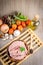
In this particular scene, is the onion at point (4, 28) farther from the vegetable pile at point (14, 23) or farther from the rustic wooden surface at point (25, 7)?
the rustic wooden surface at point (25, 7)

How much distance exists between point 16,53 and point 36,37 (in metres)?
0.20

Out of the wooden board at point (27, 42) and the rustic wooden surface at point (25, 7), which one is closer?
the wooden board at point (27, 42)

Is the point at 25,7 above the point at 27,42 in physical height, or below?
above

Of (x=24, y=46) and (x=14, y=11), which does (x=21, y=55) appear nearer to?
(x=24, y=46)

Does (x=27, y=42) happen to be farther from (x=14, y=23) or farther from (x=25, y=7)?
(x=25, y=7)

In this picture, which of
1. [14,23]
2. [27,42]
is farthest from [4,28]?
[27,42]

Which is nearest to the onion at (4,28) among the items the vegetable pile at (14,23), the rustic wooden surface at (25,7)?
the vegetable pile at (14,23)

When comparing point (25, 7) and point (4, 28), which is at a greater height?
point (25, 7)

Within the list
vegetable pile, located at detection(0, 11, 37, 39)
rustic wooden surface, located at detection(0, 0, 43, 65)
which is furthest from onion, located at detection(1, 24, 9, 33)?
rustic wooden surface, located at detection(0, 0, 43, 65)

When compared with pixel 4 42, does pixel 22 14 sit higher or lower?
higher

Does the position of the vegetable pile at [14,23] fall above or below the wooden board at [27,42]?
above

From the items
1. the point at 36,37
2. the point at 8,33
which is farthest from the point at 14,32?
the point at 36,37

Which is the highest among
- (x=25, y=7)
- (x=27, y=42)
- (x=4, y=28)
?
(x=25, y=7)

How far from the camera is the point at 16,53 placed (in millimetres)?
1601
